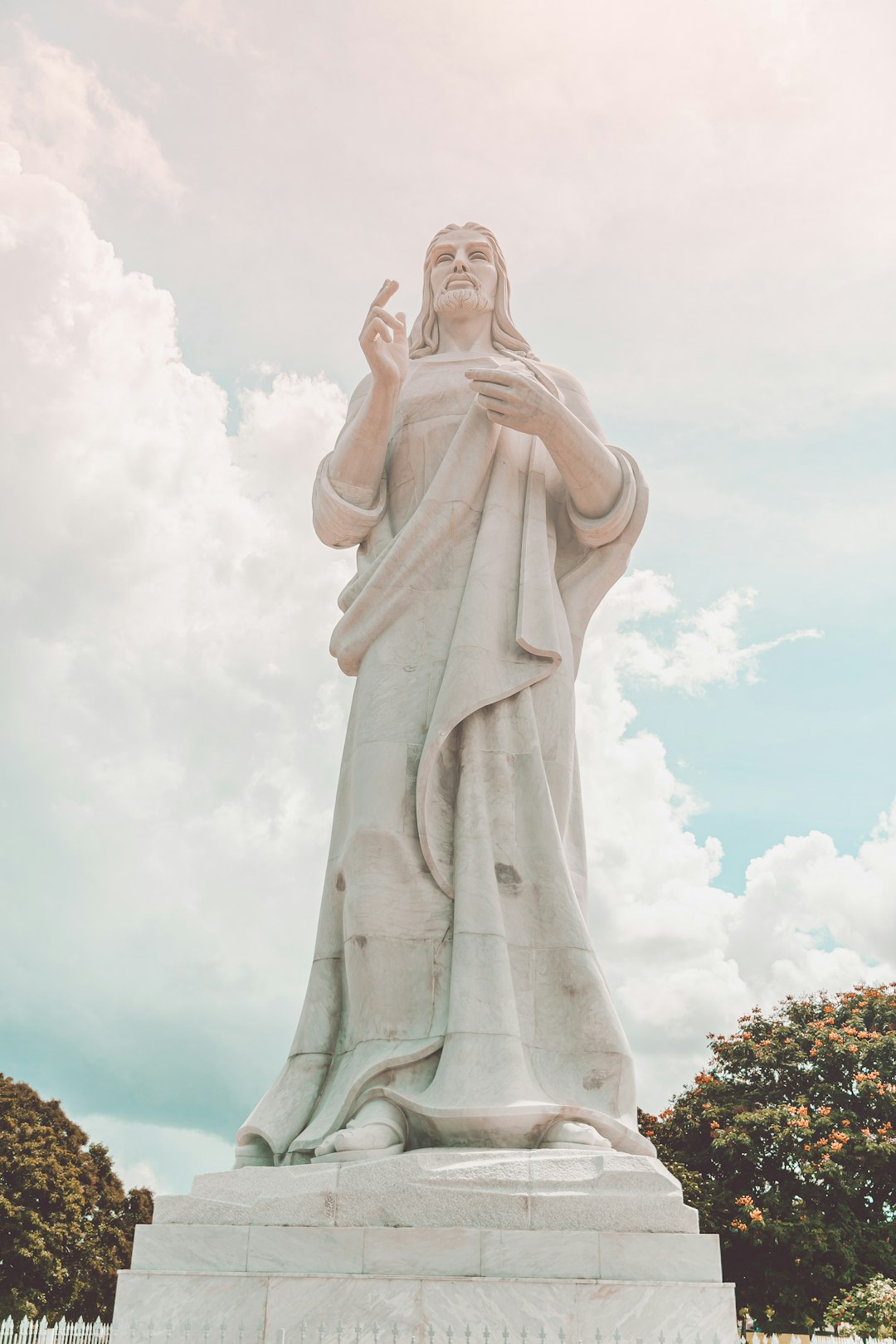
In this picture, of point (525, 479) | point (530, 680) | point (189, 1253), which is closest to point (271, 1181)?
point (189, 1253)

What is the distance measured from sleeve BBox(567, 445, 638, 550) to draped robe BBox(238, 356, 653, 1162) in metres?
0.02

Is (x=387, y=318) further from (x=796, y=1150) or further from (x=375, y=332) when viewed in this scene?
(x=796, y=1150)

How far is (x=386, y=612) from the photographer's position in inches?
328

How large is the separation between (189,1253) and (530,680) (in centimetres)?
388

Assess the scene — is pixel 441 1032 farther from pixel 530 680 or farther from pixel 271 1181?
pixel 530 680

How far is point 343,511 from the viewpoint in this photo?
8.80 meters

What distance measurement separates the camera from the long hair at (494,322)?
Result: 979 cm

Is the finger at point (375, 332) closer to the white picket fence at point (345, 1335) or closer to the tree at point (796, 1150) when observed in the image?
the white picket fence at point (345, 1335)

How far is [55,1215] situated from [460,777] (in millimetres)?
30325

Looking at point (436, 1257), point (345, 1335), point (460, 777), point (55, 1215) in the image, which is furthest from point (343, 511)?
point (55, 1215)

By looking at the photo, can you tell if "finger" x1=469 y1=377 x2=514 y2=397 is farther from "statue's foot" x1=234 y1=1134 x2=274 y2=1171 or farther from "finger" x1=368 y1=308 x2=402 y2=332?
"statue's foot" x1=234 y1=1134 x2=274 y2=1171

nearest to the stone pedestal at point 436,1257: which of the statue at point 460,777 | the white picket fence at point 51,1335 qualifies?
the statue at point 460,777

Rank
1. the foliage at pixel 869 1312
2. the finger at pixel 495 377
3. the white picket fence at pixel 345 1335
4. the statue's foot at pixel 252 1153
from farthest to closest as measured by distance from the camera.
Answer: the foliage at pixel 869 1312 < the finger at pixel 495 377 < the statue's foot at pixel 252 1153 < the white picket fence at pixel 345 1335

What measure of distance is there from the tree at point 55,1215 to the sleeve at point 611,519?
96.0ft
